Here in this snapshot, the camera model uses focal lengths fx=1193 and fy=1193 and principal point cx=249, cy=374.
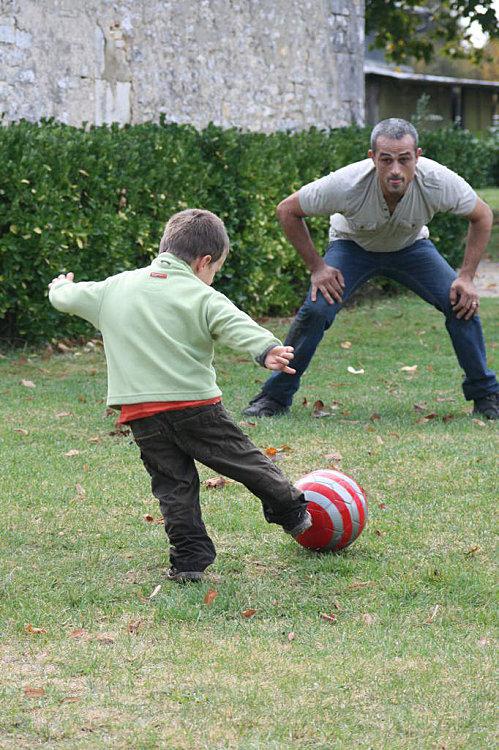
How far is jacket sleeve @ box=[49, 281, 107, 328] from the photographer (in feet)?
15.4

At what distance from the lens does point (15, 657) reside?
4012mm

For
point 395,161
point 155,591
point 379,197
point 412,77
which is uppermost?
point 395,161

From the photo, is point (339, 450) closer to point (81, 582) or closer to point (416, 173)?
point (416, 173)

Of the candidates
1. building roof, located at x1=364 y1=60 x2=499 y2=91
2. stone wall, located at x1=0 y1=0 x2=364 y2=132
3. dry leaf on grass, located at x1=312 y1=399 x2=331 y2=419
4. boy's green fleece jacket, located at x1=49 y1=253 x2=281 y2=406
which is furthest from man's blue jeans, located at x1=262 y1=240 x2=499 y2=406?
building roof, located at x1=364 y1=60 x2=499 y2=91

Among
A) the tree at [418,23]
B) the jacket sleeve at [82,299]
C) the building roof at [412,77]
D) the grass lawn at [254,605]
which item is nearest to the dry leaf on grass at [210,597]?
the grass lawn at [254,605]

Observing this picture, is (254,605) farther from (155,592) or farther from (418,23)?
(418,23)

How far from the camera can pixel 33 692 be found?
3678 millimetres

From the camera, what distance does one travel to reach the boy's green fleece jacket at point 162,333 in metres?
4.52

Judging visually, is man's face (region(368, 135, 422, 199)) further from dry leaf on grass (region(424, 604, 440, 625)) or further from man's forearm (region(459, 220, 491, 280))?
dry leaf on grass (region(424, 604, 440, 625))

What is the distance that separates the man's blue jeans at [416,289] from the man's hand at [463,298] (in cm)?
6

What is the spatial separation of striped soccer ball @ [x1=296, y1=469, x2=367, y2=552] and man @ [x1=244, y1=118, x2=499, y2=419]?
2.73 meters

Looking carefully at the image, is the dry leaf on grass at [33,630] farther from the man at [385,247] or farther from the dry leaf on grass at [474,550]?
the man at [385,247]

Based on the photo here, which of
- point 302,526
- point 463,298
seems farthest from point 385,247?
point 302,526

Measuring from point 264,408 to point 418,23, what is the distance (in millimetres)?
19218
